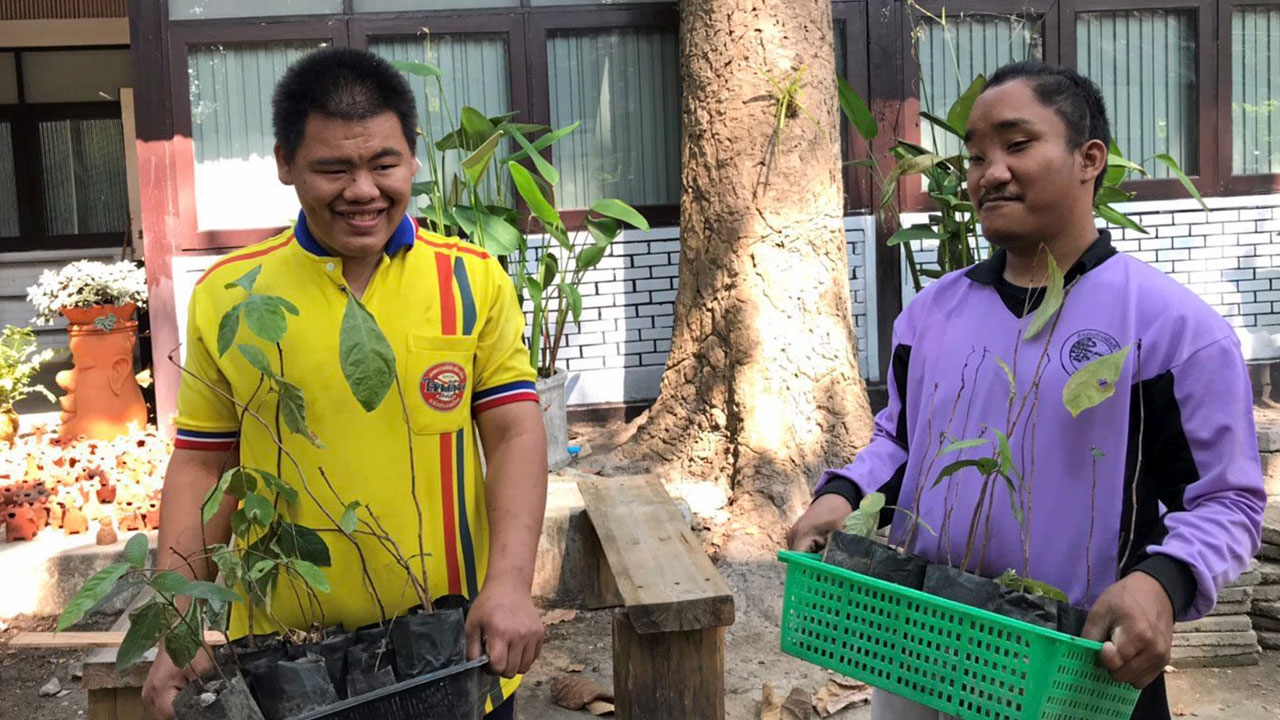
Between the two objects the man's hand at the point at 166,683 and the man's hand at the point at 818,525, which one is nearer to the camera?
the man's hand at the point at 166,683

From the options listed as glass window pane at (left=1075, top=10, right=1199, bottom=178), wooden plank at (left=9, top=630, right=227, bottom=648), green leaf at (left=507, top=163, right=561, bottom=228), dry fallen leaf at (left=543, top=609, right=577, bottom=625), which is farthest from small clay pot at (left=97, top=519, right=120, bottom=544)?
glass window pane at (left=1075, top=10, right=1199, bottom=178)

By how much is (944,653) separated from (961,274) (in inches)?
27.0

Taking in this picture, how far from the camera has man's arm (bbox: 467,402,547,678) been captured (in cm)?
189

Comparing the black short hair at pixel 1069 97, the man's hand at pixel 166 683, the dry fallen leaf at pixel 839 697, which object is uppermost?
the black short hair at pixel 1069 97

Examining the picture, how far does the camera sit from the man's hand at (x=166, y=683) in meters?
1.89

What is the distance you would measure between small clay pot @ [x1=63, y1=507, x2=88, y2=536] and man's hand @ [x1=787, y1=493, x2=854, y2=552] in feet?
12.9

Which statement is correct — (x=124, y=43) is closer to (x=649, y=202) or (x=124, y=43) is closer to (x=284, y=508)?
(x=649, y=202)

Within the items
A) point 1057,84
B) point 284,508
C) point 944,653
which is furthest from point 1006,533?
point 284,508

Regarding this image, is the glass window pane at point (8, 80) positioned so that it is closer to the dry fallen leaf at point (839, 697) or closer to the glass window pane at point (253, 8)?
the glass window pane at point (253, 8)

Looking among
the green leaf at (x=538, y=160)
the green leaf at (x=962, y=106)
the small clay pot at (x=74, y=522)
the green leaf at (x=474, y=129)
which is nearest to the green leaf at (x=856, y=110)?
the green leaf at (x=962, y=106)

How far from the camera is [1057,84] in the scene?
6.70 ft

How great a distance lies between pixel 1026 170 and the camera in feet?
6.54

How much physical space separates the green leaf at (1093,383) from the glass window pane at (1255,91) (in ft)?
20.7

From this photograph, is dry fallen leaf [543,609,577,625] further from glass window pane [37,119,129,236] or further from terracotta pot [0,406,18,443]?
glass window pane [37,119,129,236]
